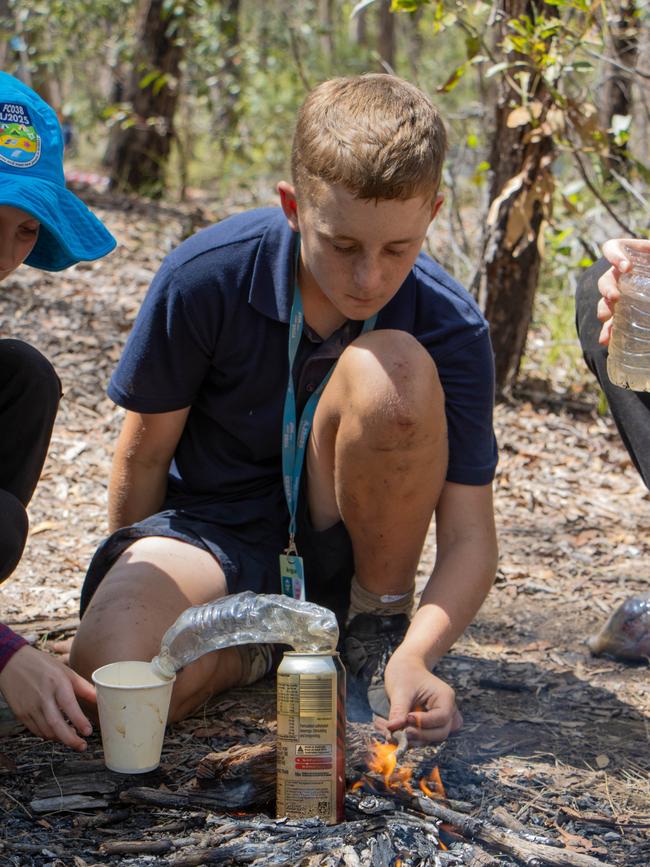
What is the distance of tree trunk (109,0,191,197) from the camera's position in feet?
26.3

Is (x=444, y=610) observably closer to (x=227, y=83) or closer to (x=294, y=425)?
(x=294, y=425)

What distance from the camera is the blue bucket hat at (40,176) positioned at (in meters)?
2.15

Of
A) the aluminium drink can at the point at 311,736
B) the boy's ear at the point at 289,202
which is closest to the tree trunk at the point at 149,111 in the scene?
the boy's ear at the point at 289,202

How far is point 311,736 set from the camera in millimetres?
1858

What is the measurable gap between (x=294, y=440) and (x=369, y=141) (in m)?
0.77

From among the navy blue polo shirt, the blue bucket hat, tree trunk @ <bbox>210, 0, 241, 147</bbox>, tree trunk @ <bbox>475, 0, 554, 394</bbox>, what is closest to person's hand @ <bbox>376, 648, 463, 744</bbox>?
the navy blue polo shirt

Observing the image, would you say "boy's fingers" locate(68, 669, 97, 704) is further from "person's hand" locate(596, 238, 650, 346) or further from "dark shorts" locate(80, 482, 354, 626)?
"person's hand" locate(596, 238, 650, 346)

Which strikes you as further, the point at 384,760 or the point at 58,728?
the point at 384,760

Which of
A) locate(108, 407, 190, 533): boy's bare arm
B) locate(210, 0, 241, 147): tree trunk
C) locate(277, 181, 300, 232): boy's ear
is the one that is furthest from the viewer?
locate(210, 0, 241, 147): tree trunk

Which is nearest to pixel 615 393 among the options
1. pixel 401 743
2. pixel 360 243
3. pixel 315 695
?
pixel 360 243

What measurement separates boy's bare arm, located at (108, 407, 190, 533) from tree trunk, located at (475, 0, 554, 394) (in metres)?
2.21

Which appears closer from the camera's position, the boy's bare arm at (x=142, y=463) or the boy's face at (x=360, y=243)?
the boy's face at (x=360, y=243)

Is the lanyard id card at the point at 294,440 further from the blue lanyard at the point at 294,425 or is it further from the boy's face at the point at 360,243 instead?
the boy's face at the point at 360,243

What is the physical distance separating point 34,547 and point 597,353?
2068 mm
